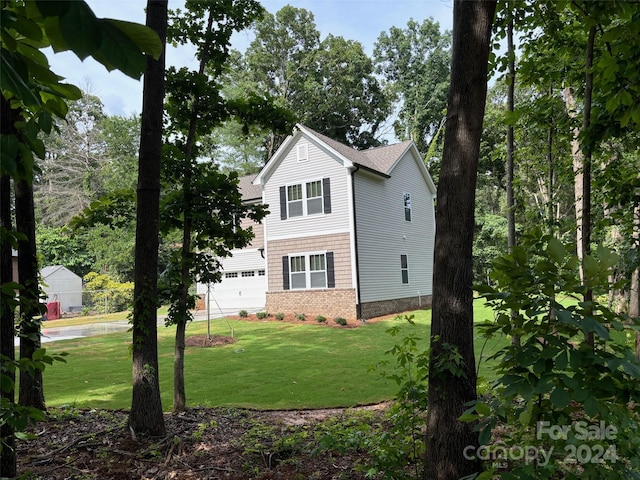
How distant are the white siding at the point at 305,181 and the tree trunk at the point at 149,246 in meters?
12.0

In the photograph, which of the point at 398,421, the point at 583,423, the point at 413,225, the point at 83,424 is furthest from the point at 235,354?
the point at 413,225

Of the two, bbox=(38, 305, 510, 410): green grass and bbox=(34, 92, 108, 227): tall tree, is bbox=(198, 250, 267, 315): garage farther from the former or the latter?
bbox=(34, 92, 108, 227): tall tree

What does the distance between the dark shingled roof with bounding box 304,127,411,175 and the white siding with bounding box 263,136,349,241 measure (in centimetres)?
52

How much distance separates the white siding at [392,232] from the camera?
16406 millimetres

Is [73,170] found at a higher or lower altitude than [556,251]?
higher

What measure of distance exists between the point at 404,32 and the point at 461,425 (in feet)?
124

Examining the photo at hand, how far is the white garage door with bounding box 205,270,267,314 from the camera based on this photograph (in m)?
21.3

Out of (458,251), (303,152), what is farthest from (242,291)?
(458,251)

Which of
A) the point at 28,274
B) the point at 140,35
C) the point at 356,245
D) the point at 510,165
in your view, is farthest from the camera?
the point at 356,245

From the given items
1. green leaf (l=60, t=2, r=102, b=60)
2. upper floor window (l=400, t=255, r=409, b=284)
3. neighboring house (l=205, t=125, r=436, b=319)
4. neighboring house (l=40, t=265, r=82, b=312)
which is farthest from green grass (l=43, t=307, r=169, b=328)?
green leaf (l=60, t=2, r=102, b=60)

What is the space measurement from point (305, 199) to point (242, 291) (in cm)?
730

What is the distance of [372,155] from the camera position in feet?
65.0

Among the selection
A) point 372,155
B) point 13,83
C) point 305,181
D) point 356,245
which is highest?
point 372,155

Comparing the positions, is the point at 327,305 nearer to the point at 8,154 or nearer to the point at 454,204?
the point at 454,204
